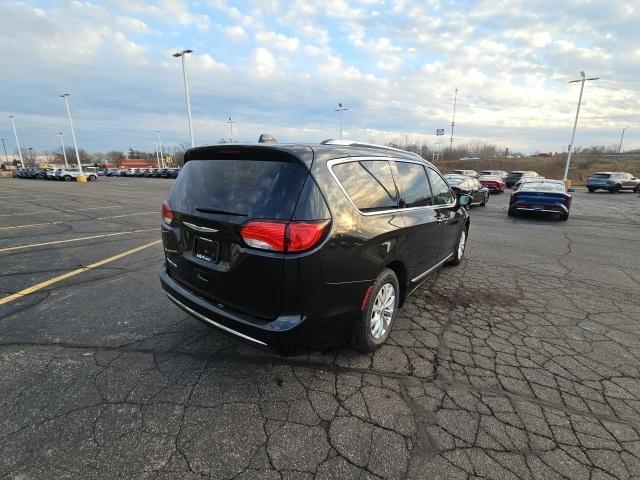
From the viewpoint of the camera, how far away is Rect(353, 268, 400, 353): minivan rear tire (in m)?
2.86

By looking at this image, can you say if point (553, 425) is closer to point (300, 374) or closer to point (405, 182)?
point (300, 374)

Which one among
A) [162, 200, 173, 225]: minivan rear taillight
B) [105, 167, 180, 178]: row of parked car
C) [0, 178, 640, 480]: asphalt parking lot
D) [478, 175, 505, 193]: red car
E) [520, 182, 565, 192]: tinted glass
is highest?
[162, 200, 173, 225]: minivan rear taillight

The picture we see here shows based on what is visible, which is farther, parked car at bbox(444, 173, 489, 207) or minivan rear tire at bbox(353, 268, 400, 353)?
parked car at bbox(444, 173, 489, 207)

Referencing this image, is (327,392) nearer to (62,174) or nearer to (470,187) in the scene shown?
(470,187)

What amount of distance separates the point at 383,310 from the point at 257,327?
4.28 ft

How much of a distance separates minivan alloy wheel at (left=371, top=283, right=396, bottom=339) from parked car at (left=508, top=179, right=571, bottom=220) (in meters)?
11.0

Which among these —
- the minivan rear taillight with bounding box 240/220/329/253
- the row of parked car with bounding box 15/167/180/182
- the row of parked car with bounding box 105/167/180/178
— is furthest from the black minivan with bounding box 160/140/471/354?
the row of parked car with bounding box 105/167/180/178

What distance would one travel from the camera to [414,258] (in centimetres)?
366

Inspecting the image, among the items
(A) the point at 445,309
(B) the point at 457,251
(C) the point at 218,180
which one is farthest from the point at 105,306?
(B) the point at 457,251

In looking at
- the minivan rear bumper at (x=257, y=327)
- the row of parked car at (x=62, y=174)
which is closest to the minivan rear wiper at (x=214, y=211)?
the minivan rear bumper at (x=257, y=327)

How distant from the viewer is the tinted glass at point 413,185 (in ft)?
11.8

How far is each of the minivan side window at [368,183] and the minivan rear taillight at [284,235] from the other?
53cm

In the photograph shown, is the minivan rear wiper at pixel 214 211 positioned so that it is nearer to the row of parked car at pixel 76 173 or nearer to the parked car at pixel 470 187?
the parked car at pixel 470 187

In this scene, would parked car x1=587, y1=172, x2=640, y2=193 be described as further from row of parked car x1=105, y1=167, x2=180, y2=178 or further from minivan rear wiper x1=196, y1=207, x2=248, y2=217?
row of parked car x1=105, y1=167, x2=180, y2=178
